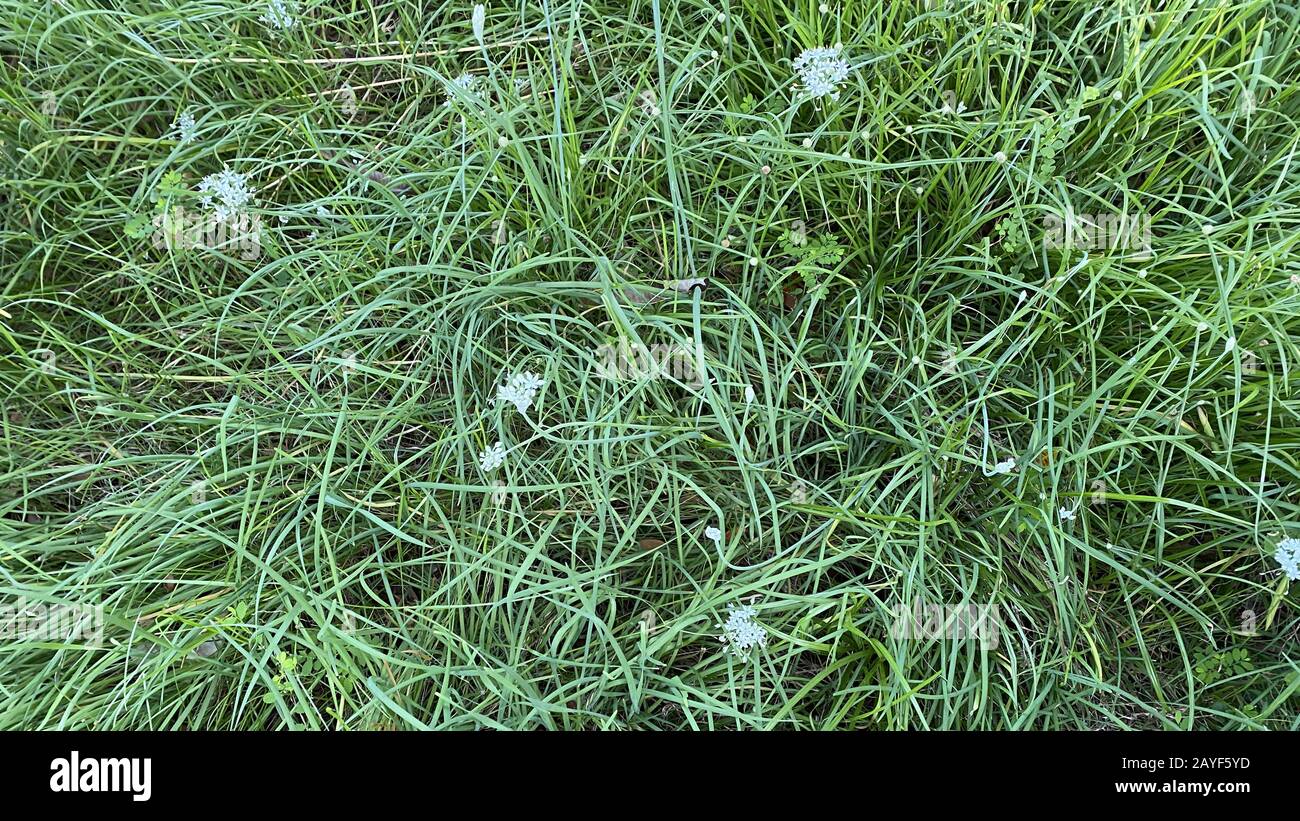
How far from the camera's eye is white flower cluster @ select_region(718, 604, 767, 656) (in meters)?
1.63

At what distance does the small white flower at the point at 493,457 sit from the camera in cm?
175

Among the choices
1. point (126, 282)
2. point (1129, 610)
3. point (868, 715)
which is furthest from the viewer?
point (126, 282)

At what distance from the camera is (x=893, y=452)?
1.86 metres

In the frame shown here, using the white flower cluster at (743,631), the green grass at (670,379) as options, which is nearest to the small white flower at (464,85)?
the green grass at (670,379)

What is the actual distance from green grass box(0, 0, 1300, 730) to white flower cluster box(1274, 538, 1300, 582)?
55 millimetres

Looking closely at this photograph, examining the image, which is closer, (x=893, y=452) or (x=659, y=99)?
(x=893, y=452)

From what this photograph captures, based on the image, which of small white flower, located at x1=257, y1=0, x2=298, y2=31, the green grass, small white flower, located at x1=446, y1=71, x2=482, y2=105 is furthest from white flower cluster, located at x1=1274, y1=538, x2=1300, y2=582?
small white flower, located at x1=257, y1=0, x2=298, y2=31

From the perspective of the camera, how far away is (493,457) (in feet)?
5.73

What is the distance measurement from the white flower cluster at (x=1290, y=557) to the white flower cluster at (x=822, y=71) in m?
1.39

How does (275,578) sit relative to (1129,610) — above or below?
above

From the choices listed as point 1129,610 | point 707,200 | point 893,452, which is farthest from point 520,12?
point 1129,610

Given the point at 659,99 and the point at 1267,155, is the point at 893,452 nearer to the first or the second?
the point at 659,99

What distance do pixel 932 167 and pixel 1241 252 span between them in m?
0.71

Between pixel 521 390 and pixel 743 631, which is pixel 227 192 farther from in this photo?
pixel 743 631
